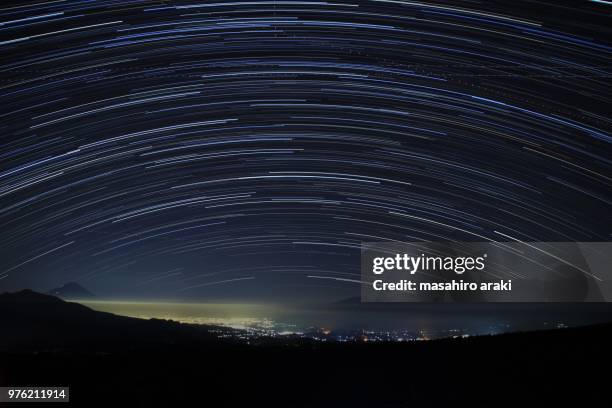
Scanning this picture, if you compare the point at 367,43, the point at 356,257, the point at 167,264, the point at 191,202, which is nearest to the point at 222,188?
the point at 191,202

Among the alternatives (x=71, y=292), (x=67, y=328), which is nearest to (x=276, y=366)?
(x=67, y=328)

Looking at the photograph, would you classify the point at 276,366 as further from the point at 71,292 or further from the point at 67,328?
the point at 71,292

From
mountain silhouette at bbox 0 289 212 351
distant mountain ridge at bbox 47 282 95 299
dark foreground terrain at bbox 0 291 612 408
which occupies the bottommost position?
dark foreground terrain at bbox 0 291 612 408

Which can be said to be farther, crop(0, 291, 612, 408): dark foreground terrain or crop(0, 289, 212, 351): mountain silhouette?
crop(0, 289, 212, 351): mountain silhouette

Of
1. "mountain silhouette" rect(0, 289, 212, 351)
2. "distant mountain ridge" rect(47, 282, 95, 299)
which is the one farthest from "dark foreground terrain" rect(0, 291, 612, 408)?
"distant mountain ridge" rect(47, 282, 95, 299)

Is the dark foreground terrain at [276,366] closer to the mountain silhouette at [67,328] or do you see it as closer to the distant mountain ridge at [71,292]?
the mountain silhouette at [67,328]

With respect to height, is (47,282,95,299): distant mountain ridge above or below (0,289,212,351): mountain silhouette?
above

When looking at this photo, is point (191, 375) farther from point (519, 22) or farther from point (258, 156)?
point (519, 22)

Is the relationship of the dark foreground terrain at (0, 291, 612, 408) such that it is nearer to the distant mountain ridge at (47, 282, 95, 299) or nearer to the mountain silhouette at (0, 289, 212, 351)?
the mountain silhouette at (0, 289, 212, 351)

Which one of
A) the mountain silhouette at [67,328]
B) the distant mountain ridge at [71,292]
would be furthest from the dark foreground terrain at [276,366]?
the distant mountain ridge at [71,292]
